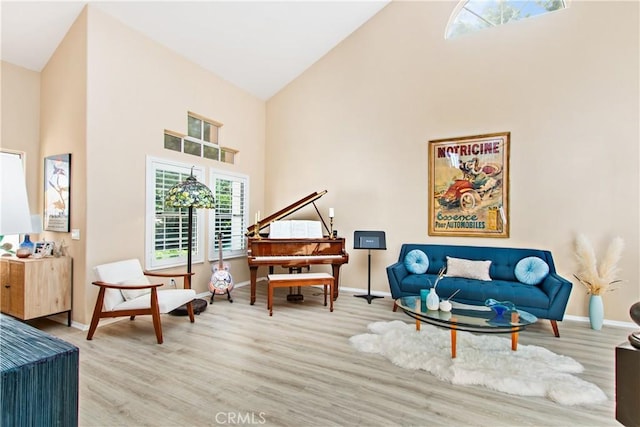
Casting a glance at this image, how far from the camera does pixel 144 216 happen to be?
14.0 feet

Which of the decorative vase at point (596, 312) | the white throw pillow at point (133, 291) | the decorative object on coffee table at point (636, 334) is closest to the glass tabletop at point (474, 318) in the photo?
the decorative vase at point (596, 312)

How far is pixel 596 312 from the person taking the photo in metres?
3.83

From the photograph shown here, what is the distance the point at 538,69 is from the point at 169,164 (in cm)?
563

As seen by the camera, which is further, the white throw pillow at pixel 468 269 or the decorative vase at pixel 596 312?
the white throw pillow at pixel 468 269

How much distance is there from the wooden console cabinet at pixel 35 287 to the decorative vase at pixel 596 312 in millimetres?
6554

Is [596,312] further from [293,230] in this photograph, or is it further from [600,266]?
[293,230]

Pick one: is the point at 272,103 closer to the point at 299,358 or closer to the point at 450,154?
the point at 450,154

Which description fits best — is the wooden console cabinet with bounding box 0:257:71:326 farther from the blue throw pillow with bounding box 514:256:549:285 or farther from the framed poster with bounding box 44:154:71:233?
the blue throw pillow with bounding box 514:256:549:285

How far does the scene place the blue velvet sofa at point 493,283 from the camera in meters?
3.59

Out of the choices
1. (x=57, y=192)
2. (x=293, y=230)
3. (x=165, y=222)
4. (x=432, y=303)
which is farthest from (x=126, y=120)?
(x=432, y=303)

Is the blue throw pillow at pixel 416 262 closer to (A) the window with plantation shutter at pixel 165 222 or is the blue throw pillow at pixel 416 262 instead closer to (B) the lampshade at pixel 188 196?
(B) the lampshade at pixel 188 196

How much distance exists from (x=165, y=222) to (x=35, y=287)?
1600 millimetres

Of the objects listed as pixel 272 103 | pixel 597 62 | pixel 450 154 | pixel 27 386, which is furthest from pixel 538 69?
pixel 27 386

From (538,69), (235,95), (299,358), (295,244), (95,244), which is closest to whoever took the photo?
(299,358)
